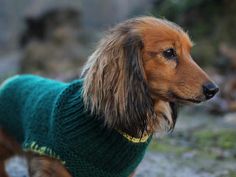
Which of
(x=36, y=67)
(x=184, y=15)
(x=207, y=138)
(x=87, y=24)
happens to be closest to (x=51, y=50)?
(x=36, y=67)

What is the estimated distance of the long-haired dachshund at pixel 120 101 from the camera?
4.00 metres

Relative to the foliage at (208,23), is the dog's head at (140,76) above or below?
above

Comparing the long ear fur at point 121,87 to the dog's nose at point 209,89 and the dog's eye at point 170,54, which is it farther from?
the dog's nose at point 209,89

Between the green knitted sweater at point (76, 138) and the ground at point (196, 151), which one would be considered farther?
the ground at point (196, 151)

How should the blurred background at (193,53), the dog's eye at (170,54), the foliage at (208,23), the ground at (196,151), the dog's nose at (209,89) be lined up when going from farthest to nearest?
the foliage at (208,23) < the blurred background at (193,53) < the ground at (196,151) < the dog's eye at (170,54) < the dog's nose at (209,89)

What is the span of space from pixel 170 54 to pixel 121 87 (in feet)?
1.39

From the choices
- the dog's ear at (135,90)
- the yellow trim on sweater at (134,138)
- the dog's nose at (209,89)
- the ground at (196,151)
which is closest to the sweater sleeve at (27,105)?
the yellow trim on sweater at (134,138)

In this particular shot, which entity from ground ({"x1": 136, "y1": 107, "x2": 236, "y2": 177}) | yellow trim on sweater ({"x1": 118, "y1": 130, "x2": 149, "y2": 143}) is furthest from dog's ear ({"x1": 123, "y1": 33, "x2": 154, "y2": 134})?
ground ({"x1": 136, "y1": 107, "x2": 236, "y2": 177})

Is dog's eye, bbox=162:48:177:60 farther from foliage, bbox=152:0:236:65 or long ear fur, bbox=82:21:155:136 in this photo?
foliage, bbox=152:0:236:65

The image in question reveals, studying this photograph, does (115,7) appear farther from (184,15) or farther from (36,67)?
(184,15)

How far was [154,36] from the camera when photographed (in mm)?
4148

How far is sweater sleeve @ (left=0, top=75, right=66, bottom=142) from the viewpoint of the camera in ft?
14.6

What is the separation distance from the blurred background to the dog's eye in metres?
0.77

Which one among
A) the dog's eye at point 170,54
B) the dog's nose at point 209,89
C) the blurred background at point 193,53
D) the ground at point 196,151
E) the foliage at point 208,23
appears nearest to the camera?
the dog's nose at point 209,89
